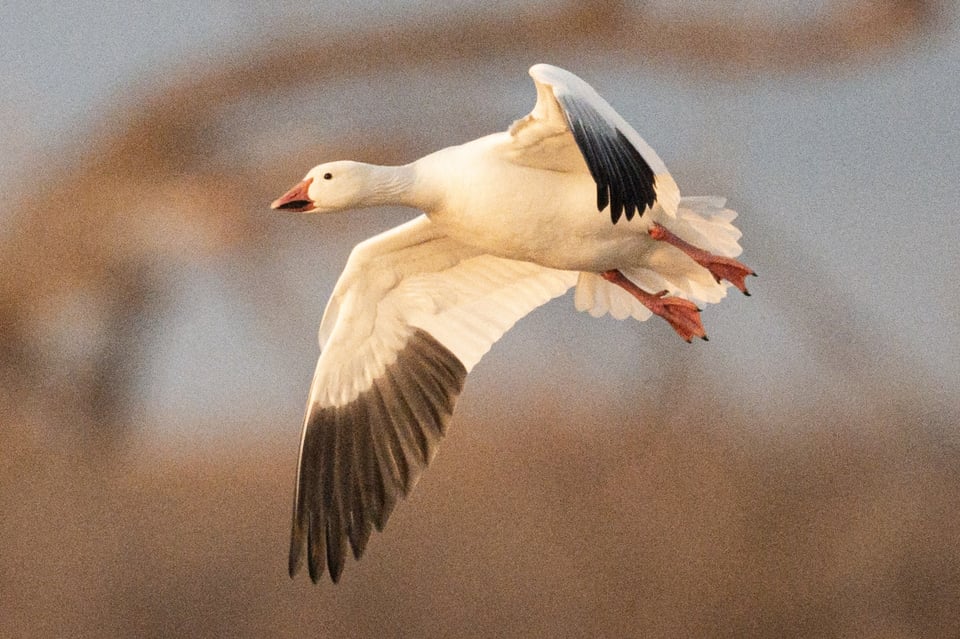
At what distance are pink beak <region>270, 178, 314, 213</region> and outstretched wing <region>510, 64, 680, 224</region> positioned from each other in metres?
0.55

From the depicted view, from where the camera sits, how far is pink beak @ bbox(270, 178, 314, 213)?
143 inches

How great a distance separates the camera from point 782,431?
306 inches

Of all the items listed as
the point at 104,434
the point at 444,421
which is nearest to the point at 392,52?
the point at 444,421

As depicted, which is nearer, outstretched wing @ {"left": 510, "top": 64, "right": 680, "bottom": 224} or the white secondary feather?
outstretched wing @ {"left": 510, "top": 64, "right": 680, "bottom": 224}

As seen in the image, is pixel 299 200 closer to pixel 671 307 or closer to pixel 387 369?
pixel 387 369

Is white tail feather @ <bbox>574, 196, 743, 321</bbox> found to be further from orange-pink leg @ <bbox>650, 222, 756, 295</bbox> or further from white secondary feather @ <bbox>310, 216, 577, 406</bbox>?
white secondary feather @ <bbox>310, 216, 577, 406</bbox>

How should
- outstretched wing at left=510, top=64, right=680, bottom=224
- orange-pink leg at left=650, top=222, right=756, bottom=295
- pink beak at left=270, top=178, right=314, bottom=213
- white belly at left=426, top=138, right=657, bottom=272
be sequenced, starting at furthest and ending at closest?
orange-pink leg at left=650, top=222, right=756, bottom=295 < pink beak at left=270, top=178, right=314, bottom=213 < white belly at left=426, top=138, right=657, bottom=272 < outstretched wing at left=510, top=64, right=680, bottom=224

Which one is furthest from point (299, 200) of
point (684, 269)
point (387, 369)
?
point (684, 269)

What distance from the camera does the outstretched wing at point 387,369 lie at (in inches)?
159

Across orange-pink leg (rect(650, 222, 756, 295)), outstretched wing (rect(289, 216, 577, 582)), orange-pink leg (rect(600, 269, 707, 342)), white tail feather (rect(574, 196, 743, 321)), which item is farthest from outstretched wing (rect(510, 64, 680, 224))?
outstretched wing (rect(289, 216, 577, 582))

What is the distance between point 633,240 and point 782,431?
4.25 meters

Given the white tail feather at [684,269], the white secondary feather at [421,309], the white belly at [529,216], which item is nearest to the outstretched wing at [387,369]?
the white secondary feather at [421,309]

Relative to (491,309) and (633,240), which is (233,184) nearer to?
(491,309)

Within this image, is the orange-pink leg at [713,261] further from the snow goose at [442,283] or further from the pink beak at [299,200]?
the pink beak at [299,200]
